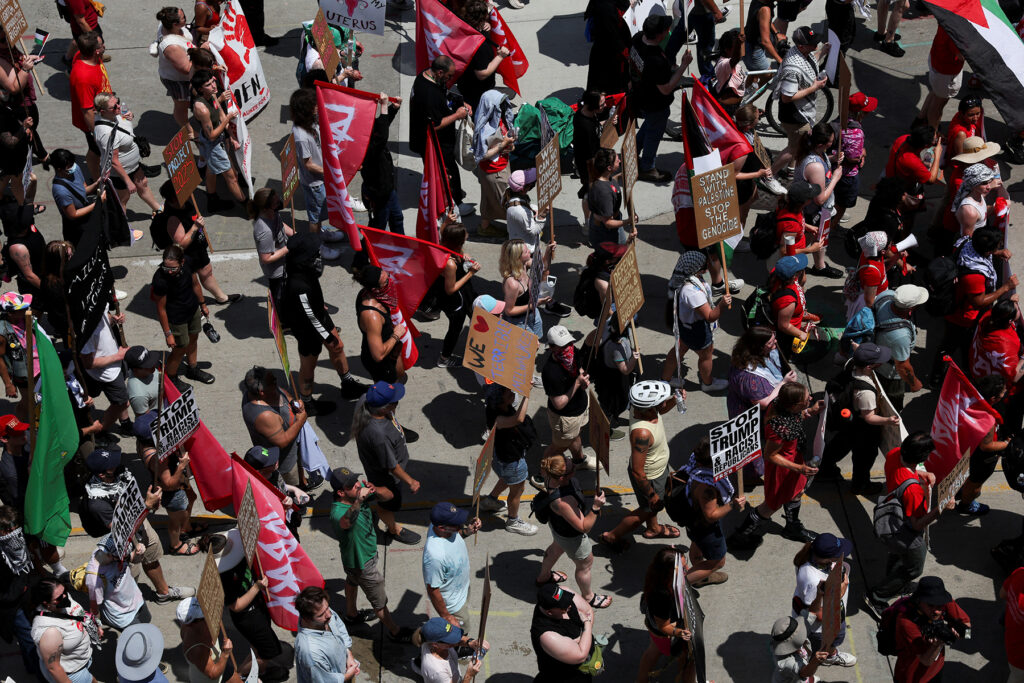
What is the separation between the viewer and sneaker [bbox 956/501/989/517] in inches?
418

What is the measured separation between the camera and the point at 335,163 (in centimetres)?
1231

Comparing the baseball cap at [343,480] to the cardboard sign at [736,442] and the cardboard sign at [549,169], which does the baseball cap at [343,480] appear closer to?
the cardboard sign at [736,442]

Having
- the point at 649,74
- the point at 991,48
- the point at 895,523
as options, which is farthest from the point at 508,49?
the point at 895,523

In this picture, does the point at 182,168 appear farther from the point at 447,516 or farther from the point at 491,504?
the point at 447,516

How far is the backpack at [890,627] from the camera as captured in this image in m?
8.66

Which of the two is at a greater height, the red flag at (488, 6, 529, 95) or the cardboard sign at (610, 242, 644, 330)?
the red flag at (488, 6, 529, 95)

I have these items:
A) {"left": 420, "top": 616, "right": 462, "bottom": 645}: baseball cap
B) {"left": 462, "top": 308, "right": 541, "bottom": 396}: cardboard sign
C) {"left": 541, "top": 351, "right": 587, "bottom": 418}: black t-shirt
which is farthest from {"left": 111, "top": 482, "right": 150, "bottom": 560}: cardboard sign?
{"left": 541, "top": 351, "right": 587, "bottom": 418}: black t-shirt

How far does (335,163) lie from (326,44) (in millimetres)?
2166

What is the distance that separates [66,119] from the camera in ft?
52.6

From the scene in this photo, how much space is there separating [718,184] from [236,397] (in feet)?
16.7

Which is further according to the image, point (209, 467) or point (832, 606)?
point (209, 467)

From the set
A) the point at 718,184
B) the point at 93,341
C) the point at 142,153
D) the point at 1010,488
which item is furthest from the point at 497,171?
the point at 1010,488

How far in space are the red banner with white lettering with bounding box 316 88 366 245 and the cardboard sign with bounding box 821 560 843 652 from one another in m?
5.96

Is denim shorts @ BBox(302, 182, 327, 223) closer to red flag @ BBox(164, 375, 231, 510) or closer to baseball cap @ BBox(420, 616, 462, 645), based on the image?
red flag @ BBox(164, 375, 231, 510)
